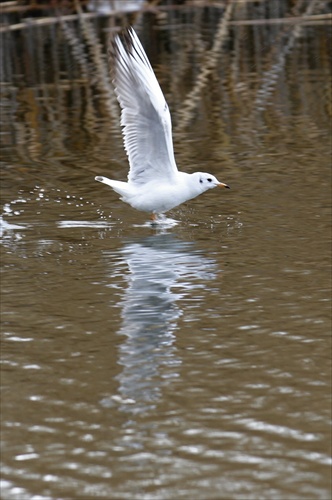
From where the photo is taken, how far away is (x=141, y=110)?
10.2 metres

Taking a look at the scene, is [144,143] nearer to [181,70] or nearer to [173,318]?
[173,318]

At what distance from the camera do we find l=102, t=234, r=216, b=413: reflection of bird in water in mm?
6680

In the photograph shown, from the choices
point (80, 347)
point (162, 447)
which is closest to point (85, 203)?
point (80, 347)

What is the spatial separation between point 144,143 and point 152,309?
2579 millimetres

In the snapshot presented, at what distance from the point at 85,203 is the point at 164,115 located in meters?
1.70

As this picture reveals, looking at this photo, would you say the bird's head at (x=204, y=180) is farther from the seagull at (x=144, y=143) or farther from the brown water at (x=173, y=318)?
the brown water at (x=173, y=318)

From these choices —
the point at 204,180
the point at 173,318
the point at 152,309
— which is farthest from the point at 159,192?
the point at 173,318

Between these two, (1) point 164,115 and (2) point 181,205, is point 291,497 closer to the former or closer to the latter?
(1) point 164,115

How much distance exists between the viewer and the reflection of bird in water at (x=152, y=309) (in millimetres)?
6680

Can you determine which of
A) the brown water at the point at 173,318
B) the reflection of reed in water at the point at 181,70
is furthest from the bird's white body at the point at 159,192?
the reflection of reed in water at the point at 181,70

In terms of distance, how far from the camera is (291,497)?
519 cm

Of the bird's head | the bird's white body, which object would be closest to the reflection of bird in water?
the bird's white body

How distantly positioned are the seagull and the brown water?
1.10ft

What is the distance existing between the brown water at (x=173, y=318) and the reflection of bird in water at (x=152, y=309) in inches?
0.7
